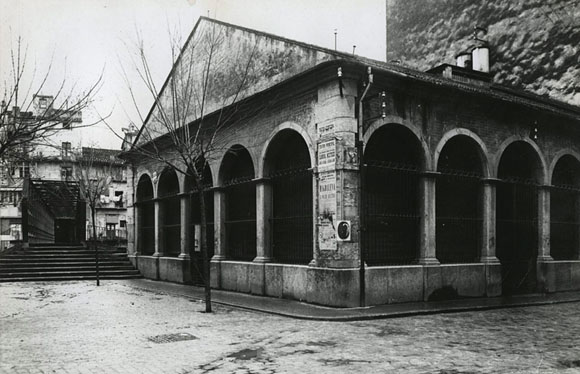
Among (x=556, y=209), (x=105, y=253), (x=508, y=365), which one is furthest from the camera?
(x=105, y=253)

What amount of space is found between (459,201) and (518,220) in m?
2.31

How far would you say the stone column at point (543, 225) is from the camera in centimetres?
1688

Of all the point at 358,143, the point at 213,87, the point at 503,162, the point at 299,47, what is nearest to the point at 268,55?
the point at 299,47

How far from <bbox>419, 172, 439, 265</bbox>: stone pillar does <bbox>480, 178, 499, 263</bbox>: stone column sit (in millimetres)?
2041

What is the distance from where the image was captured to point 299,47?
1492 cm

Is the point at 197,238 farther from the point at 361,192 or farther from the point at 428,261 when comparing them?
the point at 428,261

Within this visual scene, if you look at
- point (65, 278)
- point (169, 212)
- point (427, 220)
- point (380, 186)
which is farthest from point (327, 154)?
point (65, 278)

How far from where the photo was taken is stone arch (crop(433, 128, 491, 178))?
1425cm

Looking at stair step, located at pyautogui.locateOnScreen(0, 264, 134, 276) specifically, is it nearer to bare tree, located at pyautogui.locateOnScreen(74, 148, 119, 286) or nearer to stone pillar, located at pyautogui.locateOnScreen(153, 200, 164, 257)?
bare tree, located at pyautogui.locateOnScreen(74, 148, 119, 286)

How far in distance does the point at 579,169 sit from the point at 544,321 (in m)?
9.59

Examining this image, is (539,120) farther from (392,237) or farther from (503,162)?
(392,237)

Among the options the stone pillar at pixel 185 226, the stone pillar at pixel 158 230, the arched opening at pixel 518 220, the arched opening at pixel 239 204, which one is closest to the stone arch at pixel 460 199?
the arched opening at pixel 518 220

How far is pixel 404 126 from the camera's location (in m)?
13.6

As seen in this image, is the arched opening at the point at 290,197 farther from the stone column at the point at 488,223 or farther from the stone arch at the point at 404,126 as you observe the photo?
the stone column at the point at 488,223
